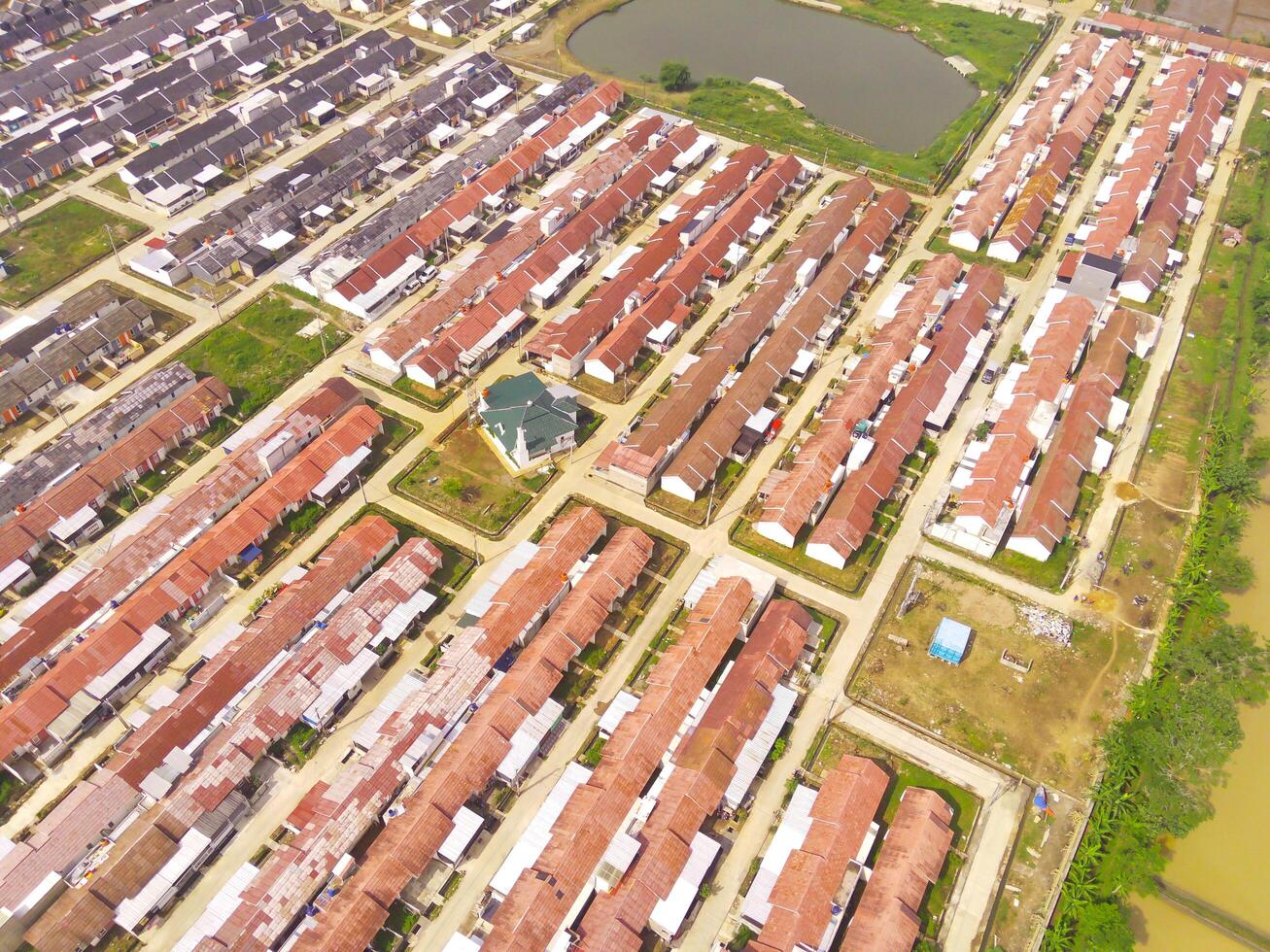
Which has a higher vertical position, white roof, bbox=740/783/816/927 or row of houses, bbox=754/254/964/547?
row of houses, bbox=754/254/964/547

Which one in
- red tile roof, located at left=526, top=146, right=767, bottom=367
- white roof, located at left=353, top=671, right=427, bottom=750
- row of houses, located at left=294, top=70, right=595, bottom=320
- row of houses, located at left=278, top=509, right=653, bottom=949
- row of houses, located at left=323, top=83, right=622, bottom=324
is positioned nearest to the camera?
row of houses, located at left=278, top=509, right=653, bottom=949

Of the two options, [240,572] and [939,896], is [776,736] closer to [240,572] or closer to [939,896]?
[939,896]

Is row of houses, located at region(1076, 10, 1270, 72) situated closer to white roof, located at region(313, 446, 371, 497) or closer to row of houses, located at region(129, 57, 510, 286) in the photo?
row of houses, located at region(129, 57, 510, 286)

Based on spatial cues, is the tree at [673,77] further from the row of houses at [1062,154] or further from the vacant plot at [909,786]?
the vacant plot at [909,786]

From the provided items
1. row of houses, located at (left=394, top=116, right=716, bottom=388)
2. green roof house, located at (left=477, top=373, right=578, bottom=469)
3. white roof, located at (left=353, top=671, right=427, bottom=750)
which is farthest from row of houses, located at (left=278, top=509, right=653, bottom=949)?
row of houses, located at (left=394, top=116, right=716, bottom=388)

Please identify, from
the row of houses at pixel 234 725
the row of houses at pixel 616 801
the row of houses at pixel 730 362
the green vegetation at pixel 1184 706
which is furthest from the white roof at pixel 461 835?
the green vegetation at pixel 1184 706

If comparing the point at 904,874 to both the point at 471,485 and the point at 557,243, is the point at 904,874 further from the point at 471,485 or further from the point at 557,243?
the point at 557,243
